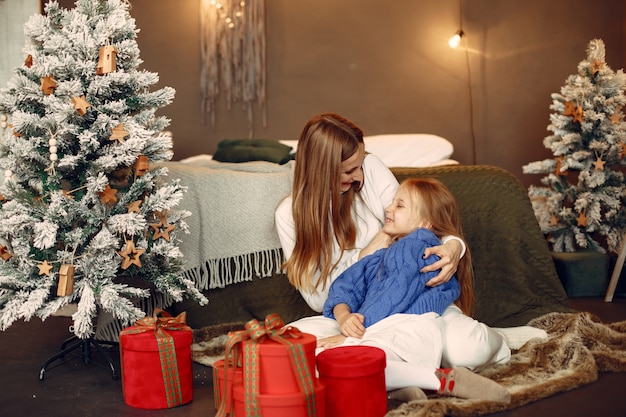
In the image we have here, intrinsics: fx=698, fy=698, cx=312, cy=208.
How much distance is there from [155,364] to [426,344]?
2.50 ft

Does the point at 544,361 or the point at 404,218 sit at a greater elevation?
the point at 404,218

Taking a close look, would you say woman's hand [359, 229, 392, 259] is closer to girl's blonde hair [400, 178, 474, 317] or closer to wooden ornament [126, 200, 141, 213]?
girl's blonde hair [400, 178, 474, 317]

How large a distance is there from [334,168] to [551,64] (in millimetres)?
3216

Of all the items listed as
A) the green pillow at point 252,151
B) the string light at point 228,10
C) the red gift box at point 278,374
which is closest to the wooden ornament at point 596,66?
the green pillow at point 252,151

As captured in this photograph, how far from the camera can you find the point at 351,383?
5.38 ft

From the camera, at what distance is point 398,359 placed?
1967 mm

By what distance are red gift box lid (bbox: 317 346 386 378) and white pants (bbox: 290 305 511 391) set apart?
241 millimetres

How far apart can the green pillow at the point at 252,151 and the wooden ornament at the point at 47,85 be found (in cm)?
170

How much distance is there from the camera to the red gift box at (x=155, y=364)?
1894 millimetres

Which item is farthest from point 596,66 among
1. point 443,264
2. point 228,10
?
point 228,10

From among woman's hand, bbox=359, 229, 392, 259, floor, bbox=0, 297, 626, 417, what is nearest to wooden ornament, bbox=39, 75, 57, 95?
floor, bbox=0, 297, 626, 417

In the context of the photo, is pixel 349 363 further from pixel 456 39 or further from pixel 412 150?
pixel 456 39

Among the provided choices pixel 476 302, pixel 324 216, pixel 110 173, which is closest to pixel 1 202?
pixel 110 173

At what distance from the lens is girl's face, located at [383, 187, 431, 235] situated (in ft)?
7.62
